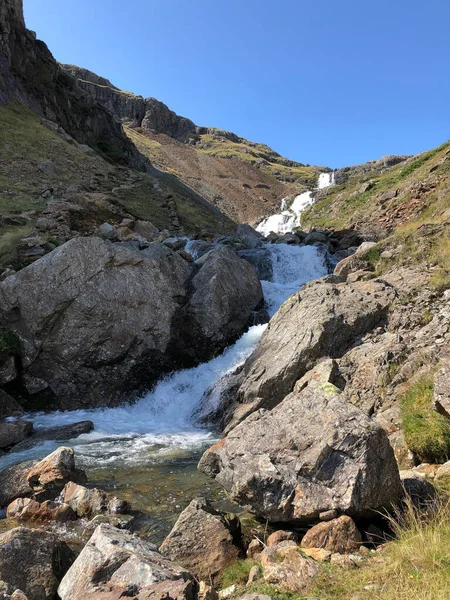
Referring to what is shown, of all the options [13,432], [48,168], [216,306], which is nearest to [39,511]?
[13,432]

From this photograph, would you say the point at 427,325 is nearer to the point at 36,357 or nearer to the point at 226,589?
the point at 226,589

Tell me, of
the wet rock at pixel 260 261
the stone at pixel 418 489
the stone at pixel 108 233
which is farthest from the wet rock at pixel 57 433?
the wet rock at pixel 260 261

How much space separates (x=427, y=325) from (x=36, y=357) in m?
15.9

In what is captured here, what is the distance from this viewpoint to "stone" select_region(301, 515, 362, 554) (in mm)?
5543

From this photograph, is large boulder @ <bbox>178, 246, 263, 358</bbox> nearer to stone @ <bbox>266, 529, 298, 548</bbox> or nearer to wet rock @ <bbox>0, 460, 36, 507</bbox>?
wet rock @ <bbox>0, 460, 36, 507</bbox>

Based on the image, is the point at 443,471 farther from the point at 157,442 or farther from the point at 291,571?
the point at 157,442

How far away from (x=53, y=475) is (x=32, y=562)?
12.7 ft

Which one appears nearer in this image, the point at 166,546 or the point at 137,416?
the point at 166,546

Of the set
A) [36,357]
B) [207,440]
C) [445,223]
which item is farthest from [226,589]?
[445,223]

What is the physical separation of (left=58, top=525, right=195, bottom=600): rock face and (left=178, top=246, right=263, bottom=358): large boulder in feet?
48.3

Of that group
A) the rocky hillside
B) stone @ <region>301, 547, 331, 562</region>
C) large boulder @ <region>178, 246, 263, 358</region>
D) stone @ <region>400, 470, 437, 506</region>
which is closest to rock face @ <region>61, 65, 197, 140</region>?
the rocky hillside

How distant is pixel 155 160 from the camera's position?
350ft

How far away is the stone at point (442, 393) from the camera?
7441 mm

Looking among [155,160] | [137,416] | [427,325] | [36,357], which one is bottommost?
[137,416]
